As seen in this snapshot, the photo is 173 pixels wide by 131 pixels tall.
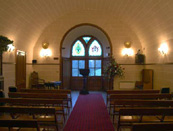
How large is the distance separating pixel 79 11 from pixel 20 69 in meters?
3.95

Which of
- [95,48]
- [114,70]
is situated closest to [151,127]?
[114,70]

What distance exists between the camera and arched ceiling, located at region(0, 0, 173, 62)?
15.7 ft

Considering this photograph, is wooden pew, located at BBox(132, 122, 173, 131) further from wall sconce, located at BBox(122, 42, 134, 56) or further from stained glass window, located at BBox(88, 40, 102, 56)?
stained glass window, located at BBox(88, 40, 102, 56)

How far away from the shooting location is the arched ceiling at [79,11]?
15.7 feet

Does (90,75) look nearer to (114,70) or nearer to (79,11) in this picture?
(114,70)

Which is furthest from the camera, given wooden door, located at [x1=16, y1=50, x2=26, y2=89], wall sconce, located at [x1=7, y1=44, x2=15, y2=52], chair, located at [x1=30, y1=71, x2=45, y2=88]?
chair, located at [x1=30, y1=71, x2=45, y2=88]

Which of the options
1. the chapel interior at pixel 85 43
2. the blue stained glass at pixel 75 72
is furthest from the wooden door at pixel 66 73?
the blue stained glass at pixel 75 72

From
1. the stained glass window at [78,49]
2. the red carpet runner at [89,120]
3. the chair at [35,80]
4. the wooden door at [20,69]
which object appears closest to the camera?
the red carpet runner at [89,120]

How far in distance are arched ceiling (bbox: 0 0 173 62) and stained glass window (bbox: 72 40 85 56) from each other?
2.01 metres

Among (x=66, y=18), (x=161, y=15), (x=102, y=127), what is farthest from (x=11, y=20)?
(x=161, y=15)

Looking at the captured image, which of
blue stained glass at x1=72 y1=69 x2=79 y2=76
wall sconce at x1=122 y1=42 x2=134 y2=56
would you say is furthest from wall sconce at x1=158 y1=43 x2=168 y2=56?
blue stained glass at x1=72 y1=69 x2=79 y2=76

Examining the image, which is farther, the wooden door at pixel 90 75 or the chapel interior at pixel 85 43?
the wooden door at pixel 90 75

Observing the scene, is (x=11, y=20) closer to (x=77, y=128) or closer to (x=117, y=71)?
(x=77, y=128)

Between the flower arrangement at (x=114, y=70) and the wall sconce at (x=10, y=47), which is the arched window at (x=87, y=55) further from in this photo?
the wall sconce at (x=10, y=47)
